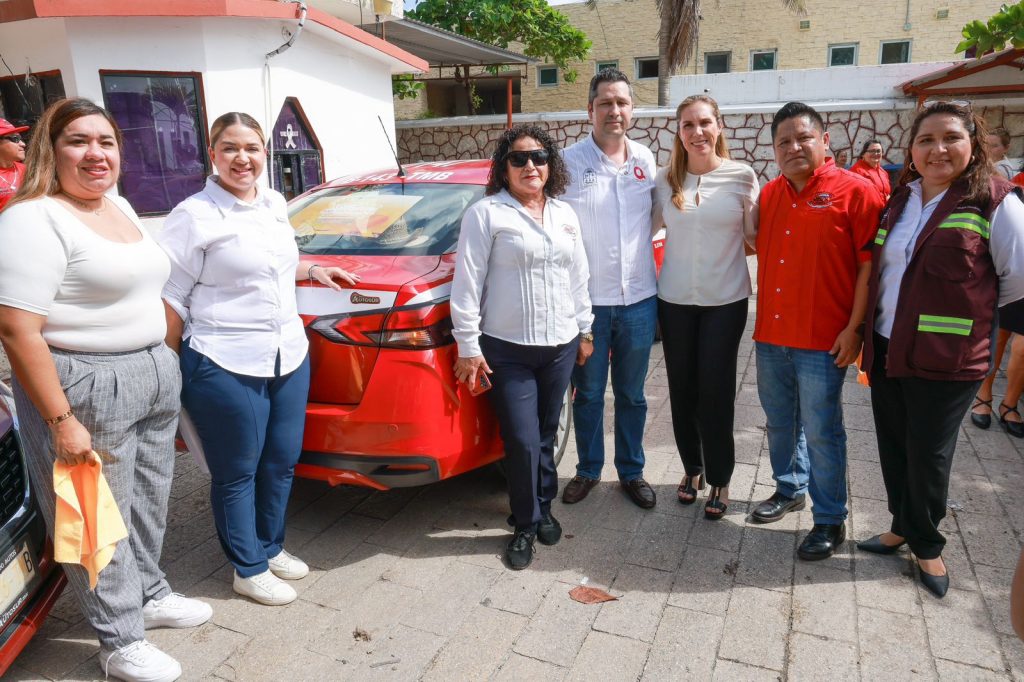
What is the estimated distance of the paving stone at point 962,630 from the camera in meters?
2.45

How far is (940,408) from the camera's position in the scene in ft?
8.80

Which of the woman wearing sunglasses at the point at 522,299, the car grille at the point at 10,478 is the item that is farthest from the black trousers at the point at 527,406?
the car grille at the point at 10,478

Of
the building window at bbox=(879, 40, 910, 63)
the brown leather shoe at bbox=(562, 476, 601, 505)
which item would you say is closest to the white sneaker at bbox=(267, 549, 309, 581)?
the brown leather shoe at bbox=(562, 476, 601, 505)

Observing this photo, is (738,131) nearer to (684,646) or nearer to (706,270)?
(706,270)

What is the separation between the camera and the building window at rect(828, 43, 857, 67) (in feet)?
72.4

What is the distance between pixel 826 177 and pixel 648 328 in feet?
3.35

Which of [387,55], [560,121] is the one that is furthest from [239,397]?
[560,121]

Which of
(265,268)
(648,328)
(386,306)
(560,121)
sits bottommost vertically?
(648,328)

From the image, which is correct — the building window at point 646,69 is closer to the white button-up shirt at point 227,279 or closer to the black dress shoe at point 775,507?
the black dress shoe at point 775,507

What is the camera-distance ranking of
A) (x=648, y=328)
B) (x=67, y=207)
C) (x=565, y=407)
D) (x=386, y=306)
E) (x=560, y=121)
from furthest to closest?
(x=560, y=121), (x=565, y=407), (x=648, y=328), (x=386, y=306), (x=67, y=207)

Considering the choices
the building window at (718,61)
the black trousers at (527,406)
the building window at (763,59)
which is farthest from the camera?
the building window at (718,61)

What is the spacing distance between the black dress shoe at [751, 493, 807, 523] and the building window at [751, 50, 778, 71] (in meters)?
22.5

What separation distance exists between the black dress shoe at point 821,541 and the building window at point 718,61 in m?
23.1

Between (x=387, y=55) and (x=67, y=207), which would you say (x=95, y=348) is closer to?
(x=67, y=207)
